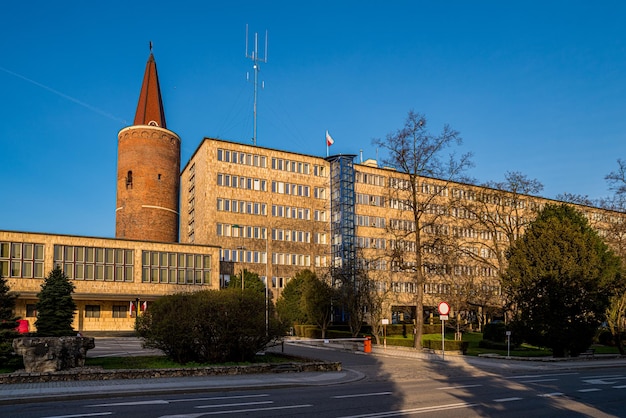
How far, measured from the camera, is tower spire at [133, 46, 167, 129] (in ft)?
267

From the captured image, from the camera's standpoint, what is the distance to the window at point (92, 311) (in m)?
57.8

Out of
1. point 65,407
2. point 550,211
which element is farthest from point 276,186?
point 65,407

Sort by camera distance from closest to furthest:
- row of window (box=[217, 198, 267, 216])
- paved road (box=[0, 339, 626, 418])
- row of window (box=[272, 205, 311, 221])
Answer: paved road (box=[0, 339, 626, 418]) → row of window (box=[217, 198, 267, 216]) → row of window (box=[272, 205, 311, 221])

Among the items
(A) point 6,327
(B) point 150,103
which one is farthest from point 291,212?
(A) point 6,327

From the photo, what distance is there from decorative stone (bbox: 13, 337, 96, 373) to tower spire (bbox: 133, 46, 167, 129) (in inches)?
2475

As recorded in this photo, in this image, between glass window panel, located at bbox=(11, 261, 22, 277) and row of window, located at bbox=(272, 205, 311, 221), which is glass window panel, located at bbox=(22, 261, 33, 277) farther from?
row of window, located at bbox=(272, 205, 311, 221)

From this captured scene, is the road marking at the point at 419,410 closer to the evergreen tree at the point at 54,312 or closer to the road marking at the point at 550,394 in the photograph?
the road marking at the point at 550,394

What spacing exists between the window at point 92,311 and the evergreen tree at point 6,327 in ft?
119

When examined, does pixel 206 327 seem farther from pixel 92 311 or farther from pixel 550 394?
pixel 92 311

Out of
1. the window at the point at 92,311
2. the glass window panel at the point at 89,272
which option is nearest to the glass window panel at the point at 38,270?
the glass window panel at the point at 89,272

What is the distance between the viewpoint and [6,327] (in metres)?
22.3

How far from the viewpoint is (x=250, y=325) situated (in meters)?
24.7

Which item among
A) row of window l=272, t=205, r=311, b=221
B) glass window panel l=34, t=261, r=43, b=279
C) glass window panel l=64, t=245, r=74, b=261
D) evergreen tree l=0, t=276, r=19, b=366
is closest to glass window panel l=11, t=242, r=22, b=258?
glass window panel l=34, t=261, r=43, b=279

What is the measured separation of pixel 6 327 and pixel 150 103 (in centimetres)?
6429
